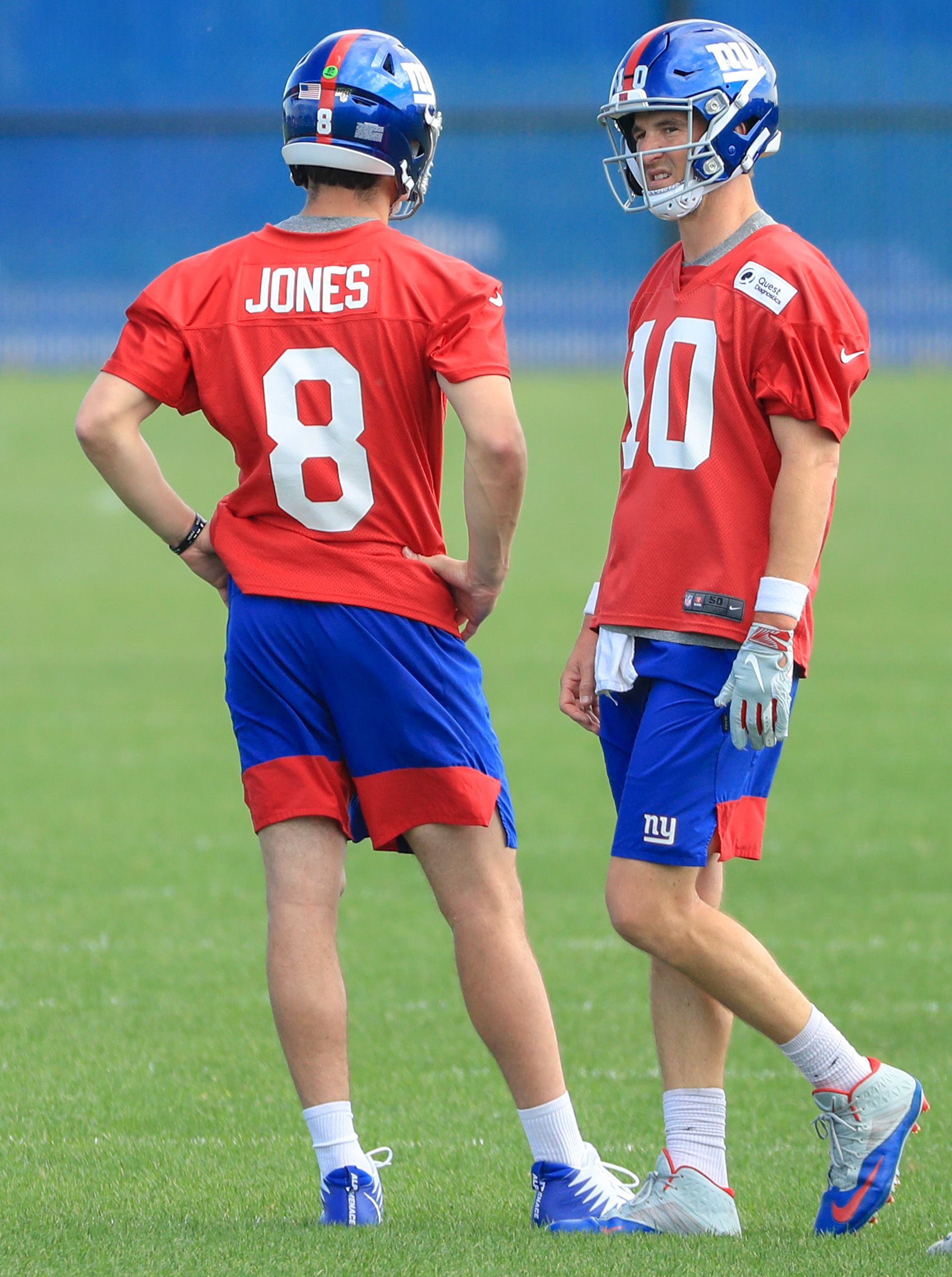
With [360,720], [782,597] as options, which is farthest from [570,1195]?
[782,597]

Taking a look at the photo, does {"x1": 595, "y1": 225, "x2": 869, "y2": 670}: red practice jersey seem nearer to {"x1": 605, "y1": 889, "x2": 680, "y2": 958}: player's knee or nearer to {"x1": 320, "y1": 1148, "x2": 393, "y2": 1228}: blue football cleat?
{"x1": 605, "y1": 889, "x2": 680, "y2": 958}: player's knee

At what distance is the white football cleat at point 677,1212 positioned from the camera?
3260 mm

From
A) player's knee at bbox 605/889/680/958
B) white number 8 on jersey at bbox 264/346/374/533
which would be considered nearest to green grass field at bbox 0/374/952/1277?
player's knee at bbox 605/889/680/958

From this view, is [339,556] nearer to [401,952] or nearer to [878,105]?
[401,952]

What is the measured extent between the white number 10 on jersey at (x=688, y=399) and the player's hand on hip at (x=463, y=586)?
397 millimetres

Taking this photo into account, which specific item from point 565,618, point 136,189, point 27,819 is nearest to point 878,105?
point 136,189

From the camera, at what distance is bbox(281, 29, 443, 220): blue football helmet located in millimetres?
3248

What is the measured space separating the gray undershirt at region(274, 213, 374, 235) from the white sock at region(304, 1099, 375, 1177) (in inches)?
62.3

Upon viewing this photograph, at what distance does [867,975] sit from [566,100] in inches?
896

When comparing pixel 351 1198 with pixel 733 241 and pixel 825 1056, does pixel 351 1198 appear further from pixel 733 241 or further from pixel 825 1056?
pixel 733 241

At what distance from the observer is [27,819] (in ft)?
25.0

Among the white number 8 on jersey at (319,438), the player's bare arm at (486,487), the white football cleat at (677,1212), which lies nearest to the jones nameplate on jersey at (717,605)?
the player's bare arm at (486,487)

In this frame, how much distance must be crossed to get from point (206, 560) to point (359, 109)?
0.88m

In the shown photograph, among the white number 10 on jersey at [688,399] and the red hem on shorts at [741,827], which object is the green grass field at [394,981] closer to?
the red hem on shorts at [741,827]
